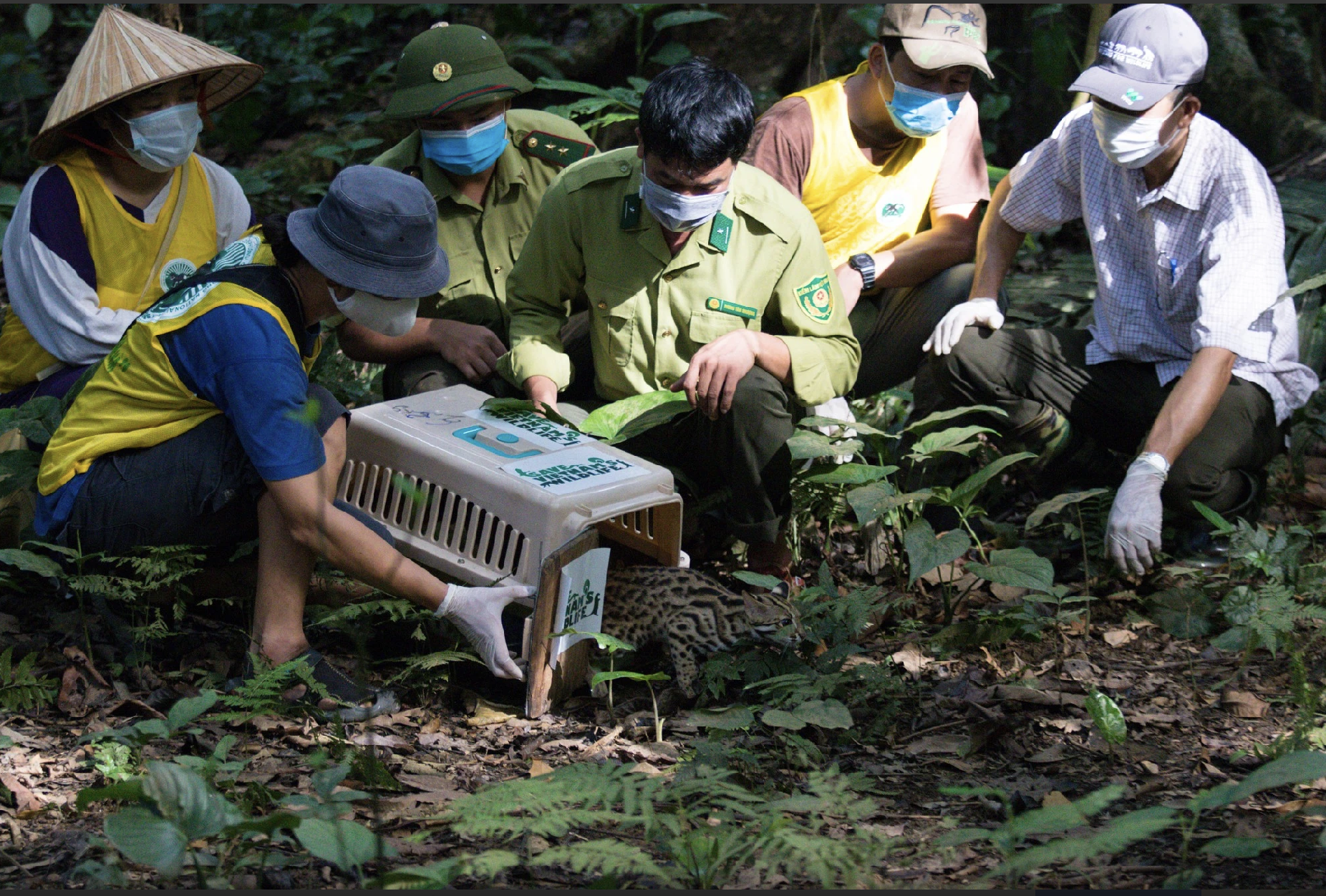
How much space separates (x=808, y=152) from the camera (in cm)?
478

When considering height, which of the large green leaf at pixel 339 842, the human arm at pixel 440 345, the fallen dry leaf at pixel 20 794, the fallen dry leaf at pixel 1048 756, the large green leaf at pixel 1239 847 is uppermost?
the human arm at pixel 440 345

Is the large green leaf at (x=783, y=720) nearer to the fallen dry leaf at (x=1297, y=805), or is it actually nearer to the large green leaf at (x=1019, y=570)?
the large green leaf at (x=1019, y=570)

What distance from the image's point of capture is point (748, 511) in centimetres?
404

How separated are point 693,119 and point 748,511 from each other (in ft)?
4.20

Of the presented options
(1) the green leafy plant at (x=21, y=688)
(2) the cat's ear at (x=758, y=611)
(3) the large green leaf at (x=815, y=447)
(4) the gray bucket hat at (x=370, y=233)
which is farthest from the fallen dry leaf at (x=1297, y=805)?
(1) the green leafy plant at (x=21, y=688)

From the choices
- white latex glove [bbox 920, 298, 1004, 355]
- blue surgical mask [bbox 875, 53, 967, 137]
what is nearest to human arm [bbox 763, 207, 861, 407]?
white latex glove [bbox 920, 298, 1004, 355]

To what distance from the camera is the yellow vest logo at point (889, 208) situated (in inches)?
190

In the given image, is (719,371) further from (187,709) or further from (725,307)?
(187,709)

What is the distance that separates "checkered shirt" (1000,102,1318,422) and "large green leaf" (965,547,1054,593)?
3.62 ft

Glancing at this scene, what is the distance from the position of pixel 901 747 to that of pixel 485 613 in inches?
45.7

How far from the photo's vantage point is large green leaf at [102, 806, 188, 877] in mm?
2229

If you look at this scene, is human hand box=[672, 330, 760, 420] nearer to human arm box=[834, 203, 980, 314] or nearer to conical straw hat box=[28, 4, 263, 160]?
human arm box=[834, 203, 980, 314]

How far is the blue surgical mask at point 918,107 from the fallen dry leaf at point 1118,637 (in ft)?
6.69

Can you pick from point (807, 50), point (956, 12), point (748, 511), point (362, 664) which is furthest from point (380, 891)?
point (807, 50)
